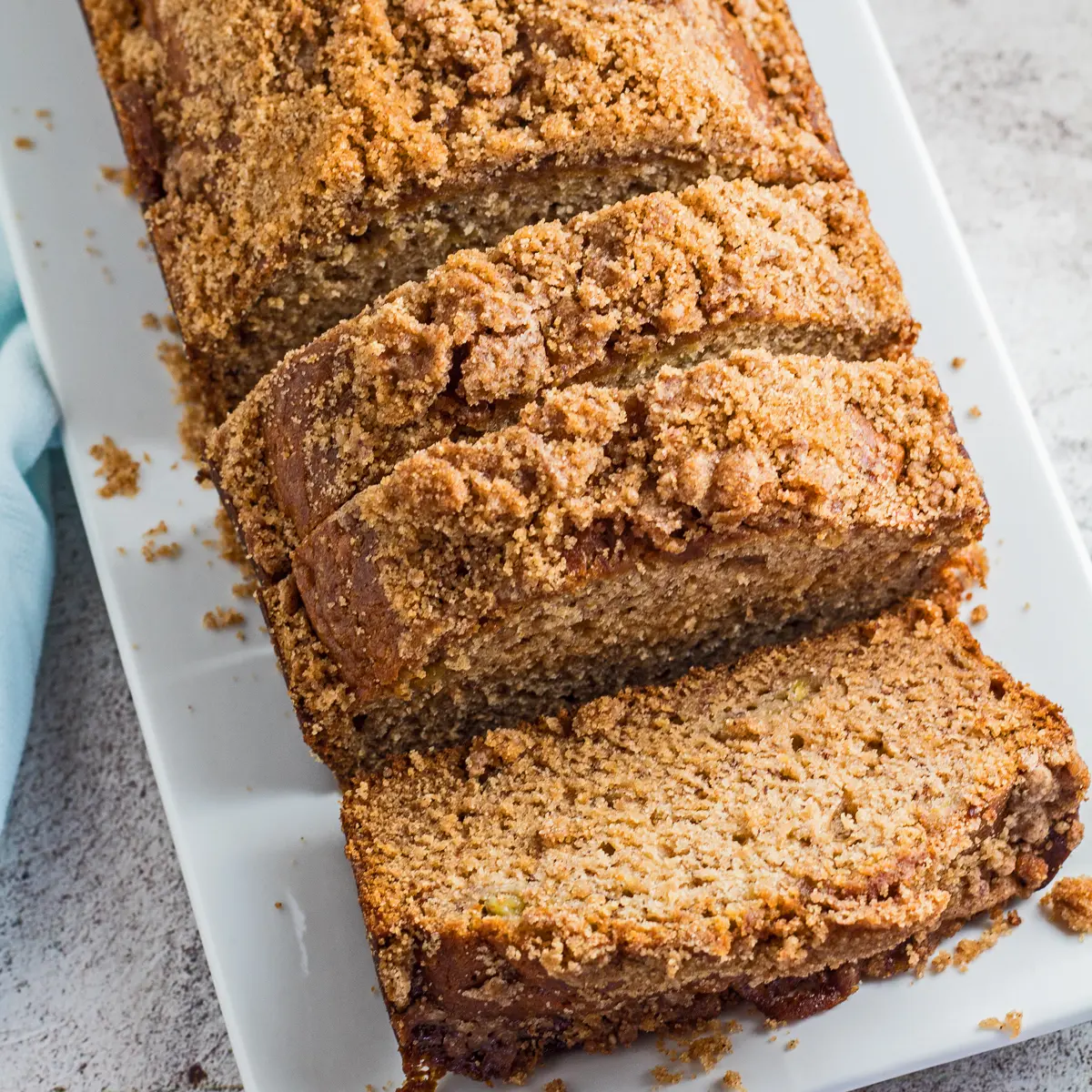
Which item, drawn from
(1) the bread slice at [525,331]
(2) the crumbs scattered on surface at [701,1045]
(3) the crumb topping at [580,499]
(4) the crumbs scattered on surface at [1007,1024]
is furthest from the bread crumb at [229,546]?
(4) the crumbs scattered on surface at [1007,1024]

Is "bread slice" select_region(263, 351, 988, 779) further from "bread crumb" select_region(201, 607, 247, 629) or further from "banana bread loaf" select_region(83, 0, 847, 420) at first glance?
"banana bread loaf" select_region(83, 0, 847, 420)

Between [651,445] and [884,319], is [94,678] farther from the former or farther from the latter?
[884,319]

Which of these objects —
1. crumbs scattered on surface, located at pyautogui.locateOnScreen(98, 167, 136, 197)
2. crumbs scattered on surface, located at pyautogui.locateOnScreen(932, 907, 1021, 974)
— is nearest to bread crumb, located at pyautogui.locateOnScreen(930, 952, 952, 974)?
crumbs scattered on surface, located at pyautogui.locateOnScreen(932, 907, 1021, 974)

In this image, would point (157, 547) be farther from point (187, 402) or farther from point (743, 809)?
point (743, 809)


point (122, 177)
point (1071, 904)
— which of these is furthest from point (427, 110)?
point (1071, 904)

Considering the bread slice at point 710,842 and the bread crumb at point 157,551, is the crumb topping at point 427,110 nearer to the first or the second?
the bread crumb at point 157,551

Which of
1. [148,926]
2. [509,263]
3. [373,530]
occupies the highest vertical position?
[509,263]

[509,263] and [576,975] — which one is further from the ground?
[509,263]

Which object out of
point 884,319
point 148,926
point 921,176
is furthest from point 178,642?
point 921,176
